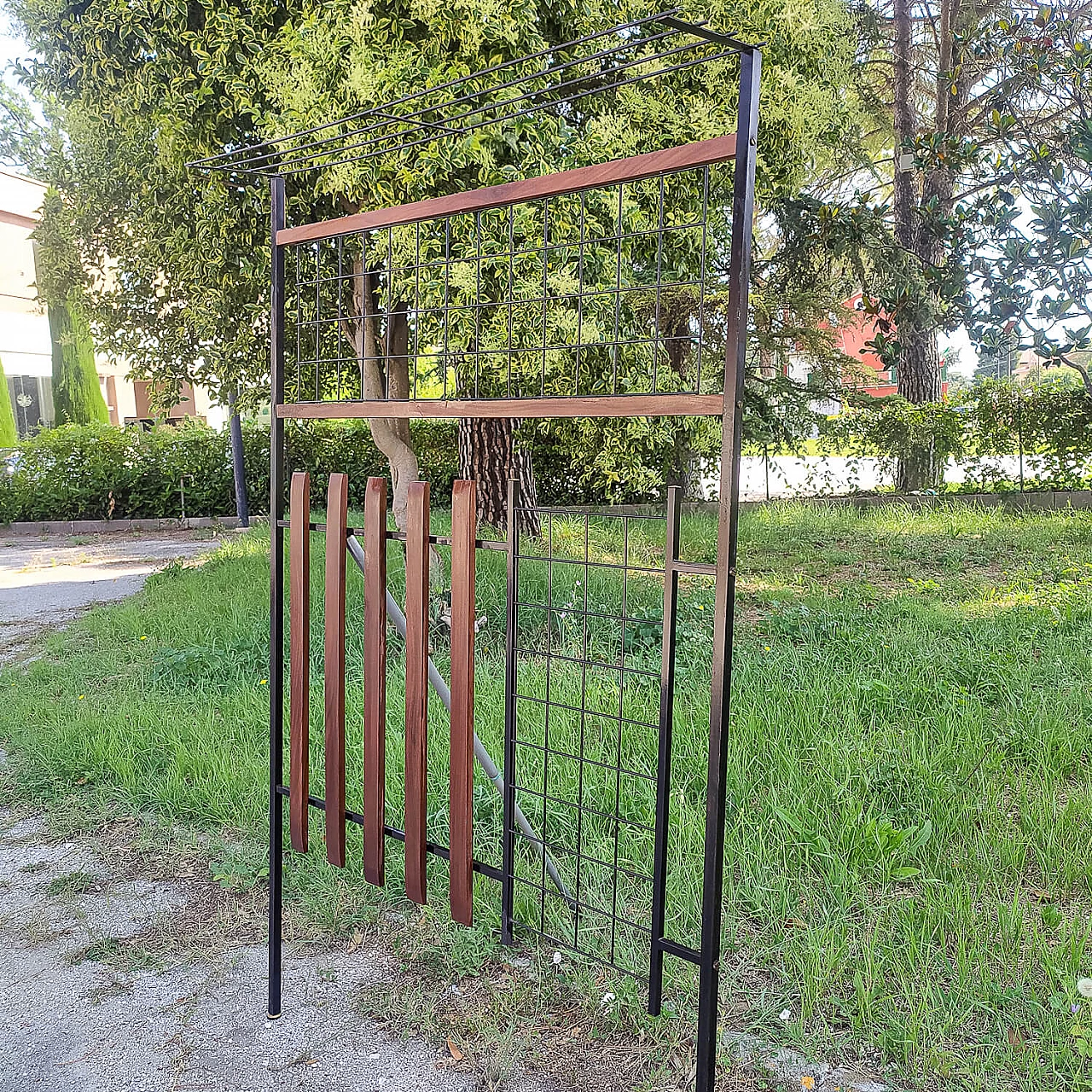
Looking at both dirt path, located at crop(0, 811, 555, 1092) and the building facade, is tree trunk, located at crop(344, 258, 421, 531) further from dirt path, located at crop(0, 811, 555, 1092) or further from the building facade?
the building facade

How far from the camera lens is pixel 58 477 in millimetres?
10633

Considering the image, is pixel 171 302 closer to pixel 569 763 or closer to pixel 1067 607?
pixel 569 763

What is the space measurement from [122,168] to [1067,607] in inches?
259

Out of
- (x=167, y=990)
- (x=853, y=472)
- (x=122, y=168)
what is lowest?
(x=167, y=990)

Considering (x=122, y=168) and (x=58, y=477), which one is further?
(x=58, y=477)

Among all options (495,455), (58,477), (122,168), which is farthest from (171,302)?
(58,477)

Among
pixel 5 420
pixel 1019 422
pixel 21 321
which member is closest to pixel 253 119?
pixel 1019 422

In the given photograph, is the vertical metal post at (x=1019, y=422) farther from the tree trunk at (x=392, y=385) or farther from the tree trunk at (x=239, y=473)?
the tree trunk at (x=239, y=473)

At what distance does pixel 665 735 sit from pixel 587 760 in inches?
7.7

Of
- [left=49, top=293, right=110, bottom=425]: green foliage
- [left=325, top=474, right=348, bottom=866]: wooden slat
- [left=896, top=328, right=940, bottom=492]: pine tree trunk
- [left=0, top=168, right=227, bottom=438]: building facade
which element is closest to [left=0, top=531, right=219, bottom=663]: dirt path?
[left=325, top=474, right=348, bottom=866]: wooden slat

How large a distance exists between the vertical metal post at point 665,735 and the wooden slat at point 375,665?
73 cm

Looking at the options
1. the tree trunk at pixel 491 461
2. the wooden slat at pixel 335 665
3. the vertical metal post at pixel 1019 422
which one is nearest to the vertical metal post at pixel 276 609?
the wooden slat at pixel 335 665

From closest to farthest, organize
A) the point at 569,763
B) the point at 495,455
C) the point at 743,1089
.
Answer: the point at 743,1089 → the point at 569,763 → the point at 495,455

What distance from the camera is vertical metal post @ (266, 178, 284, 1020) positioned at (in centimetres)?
226
